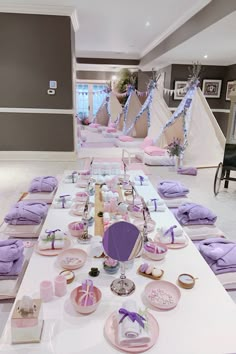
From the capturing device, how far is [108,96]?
10.8 m

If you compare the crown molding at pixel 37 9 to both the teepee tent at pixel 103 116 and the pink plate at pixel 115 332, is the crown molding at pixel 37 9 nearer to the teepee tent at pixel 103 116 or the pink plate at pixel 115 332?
the pink plate at pixel 115 332

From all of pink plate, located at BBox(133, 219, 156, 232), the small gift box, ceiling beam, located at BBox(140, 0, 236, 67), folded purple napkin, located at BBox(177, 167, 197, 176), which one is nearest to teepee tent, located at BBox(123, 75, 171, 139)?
ceiling beam, located at BBox(140, 0, 236, 67)

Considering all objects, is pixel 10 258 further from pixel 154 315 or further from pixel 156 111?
pixel 156 111

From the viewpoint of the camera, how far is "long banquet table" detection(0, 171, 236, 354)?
107 centimetres

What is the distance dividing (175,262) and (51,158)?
15.7ft

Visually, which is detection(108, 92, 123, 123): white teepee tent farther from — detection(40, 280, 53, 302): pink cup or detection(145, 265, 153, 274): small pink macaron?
detection(40, 280, 53, 302): pink cup

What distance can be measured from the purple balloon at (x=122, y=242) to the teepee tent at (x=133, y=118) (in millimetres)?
7419

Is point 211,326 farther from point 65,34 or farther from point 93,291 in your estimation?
point 65,34

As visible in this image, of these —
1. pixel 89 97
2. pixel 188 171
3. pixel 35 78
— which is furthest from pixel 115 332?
pixel 89 97

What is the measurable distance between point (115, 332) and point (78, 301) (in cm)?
22

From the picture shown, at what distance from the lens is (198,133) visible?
227 inches

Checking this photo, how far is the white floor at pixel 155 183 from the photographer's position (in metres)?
3.47

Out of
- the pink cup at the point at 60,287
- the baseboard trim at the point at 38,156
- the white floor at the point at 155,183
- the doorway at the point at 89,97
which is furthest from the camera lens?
the doorway at the point at 89,97

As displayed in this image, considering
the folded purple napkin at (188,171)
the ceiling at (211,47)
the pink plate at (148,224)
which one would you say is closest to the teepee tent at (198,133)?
the folded purple napkin at (188,171)
